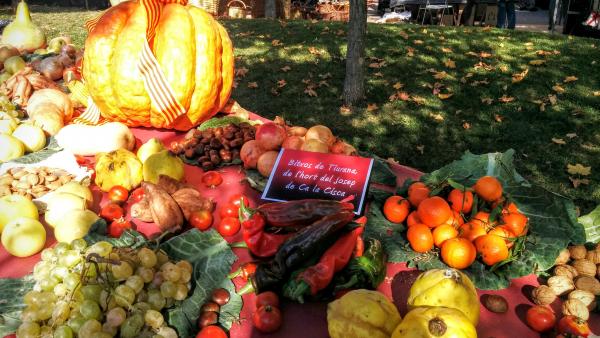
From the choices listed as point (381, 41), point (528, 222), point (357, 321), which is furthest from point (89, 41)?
point (381, 41)

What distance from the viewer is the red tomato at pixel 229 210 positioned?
2357mm

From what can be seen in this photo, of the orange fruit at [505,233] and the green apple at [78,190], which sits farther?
the green apple at [78,190]

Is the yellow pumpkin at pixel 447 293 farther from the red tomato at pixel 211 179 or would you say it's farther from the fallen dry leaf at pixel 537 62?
the fallen dry leaf at pixel 537 62

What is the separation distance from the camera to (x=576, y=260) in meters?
2.03

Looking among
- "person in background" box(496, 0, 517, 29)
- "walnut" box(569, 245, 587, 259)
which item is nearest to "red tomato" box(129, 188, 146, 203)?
"walnut" box(569, 245, 587, 259)

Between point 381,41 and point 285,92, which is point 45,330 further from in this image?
point 381,41

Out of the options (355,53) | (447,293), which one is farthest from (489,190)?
(355,53)

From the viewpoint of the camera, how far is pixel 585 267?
195 cm

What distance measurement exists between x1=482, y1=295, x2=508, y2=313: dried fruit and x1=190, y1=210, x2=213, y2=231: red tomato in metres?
1.47

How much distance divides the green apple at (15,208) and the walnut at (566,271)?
2.79 meters

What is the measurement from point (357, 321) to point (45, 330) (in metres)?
1.18

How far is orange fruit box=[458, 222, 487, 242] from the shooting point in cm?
203

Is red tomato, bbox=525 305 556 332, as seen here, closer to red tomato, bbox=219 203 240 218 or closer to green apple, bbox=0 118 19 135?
red tomato, bbox=219 203 240 218

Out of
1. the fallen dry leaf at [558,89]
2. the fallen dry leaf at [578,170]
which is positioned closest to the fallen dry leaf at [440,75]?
the fallen dry leaf at [558,89]
